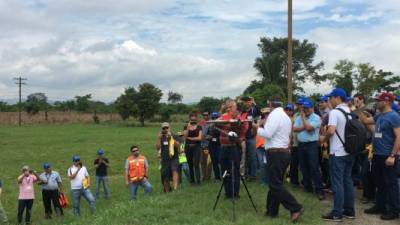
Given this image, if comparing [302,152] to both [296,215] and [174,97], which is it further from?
[174,97]

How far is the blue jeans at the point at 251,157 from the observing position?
35.4 ft

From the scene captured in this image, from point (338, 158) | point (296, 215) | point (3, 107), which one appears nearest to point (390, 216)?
point (338, 158)

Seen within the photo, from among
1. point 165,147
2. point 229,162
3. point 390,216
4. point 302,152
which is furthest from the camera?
point 165,147

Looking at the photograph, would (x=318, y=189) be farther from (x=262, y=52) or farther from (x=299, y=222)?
(x=262, y=52)

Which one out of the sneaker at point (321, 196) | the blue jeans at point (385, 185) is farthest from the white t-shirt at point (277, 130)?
the sneaker at point (321, 196)

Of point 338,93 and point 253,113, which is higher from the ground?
point 338,93

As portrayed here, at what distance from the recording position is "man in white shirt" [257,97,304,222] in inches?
270

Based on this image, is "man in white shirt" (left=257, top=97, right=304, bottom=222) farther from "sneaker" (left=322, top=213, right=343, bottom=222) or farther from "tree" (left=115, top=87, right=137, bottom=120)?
"tree" (left=115, top=87, right=137, bottom=120)

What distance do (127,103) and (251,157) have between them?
62.2 meters

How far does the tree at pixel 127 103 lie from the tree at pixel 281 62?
18.9 m

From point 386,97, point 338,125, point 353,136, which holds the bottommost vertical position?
point 353,136

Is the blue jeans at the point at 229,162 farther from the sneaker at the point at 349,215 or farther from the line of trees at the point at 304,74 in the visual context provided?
the line of trees at the point at 304,74

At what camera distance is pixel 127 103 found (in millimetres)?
71750

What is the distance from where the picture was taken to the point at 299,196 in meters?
8.92
